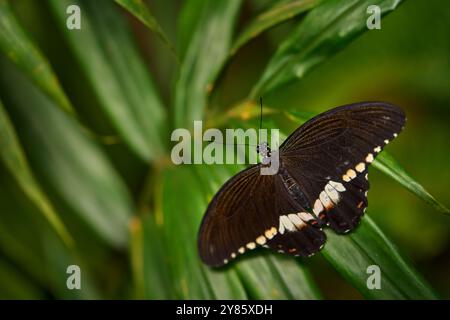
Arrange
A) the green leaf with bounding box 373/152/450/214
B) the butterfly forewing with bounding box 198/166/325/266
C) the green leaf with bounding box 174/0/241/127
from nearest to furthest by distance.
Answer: the green leaf with bounding box 373/152/450/214
the butterfly forewing with bounding box 198/166/325/266
the green leaf with bounding box 174/0/241/127

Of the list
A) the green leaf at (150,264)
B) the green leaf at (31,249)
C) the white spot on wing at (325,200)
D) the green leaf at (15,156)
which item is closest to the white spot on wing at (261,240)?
the white spot on wing at (325,200)

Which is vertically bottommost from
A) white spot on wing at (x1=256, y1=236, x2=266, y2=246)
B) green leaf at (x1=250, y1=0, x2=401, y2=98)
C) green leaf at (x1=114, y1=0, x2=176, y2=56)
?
white spot on wing at (x1=256, y1=236, x2=266, y2=246)

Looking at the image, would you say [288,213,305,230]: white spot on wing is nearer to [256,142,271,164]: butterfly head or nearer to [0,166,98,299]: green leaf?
[256,142,271,164]: butterfly head

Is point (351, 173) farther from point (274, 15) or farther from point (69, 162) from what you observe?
point (69, 162)

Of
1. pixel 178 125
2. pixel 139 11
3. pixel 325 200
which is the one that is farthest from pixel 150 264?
pixel 139 11

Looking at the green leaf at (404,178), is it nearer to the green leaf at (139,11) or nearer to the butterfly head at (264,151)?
the butterfly head at (264,151)

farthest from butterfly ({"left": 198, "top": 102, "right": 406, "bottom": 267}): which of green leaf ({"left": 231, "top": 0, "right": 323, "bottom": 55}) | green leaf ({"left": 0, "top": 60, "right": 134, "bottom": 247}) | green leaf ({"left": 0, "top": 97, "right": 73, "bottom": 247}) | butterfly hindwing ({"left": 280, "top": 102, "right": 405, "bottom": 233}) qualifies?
green leaf ({"left": 0, "top": 60, "right": 134, "bottom": 247})
